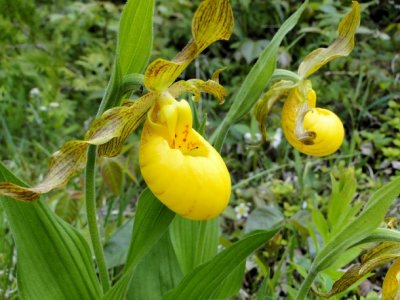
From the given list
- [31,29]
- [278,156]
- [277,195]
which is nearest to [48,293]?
[277,195]

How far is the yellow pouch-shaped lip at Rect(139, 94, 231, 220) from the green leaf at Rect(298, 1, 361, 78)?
43 centimetres

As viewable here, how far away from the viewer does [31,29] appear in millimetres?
3037

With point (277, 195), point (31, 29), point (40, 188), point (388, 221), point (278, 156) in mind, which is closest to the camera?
point (40, 188)

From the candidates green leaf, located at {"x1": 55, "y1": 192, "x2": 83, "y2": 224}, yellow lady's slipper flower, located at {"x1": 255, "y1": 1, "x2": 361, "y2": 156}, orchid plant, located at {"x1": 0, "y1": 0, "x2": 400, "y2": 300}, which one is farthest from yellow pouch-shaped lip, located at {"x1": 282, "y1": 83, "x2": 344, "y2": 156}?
green leaf, located at {"x1": 55, "y1": 192, "x2": 83, "y2": 224}

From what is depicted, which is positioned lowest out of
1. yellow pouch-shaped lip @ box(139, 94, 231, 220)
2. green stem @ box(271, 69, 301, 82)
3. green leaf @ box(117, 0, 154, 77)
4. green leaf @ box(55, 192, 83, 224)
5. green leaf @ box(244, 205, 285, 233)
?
green leaf @ box(244, 205, 285, 233)

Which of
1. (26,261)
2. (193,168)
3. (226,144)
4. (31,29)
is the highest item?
(193,168)

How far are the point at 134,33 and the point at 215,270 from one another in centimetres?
42

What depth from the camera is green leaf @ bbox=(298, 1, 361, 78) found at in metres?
1.21

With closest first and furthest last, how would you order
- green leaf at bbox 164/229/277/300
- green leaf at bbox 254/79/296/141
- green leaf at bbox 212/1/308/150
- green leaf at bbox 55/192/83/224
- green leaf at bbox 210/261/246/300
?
green leaf at bbox 164/229/277/300, green leaf at bbox 212/1/308/150, green leaf at bbox 210/261/246/300, green leaf at bbox 254/79/296/141, green leaf at bbox 55/192/83/224

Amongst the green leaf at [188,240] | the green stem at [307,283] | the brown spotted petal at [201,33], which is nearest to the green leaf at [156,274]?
the green leaf at [188,240]

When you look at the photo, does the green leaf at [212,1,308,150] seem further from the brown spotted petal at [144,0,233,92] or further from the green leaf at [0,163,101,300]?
the green leaf at [0,163,101,300]

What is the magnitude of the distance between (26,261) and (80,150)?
0.23 meters

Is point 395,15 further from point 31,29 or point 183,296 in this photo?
point 183,296

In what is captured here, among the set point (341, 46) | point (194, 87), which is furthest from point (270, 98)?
point (194, 87)
